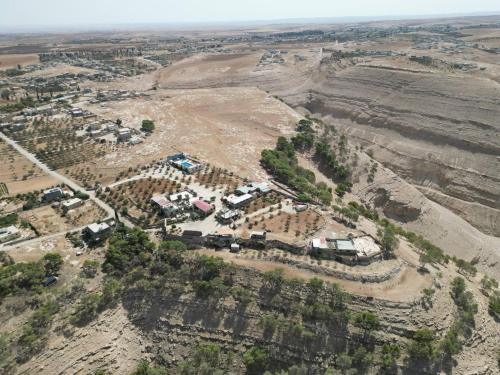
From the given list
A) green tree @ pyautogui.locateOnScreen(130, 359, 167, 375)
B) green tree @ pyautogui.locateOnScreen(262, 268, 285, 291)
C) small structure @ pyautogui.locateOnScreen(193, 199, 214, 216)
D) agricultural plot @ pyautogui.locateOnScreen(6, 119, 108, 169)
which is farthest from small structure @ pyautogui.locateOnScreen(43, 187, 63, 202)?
green tree @ pyautogui.locateOnScreen(262, 268, 285, 291)

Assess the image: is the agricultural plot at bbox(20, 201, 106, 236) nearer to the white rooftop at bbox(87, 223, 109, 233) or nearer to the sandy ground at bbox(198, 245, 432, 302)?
the white rooftop at bbox(87, 223, 109, 233)

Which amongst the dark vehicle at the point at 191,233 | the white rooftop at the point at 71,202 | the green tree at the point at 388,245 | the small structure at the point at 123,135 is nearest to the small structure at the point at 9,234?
the white rooftop at the point at 71,202

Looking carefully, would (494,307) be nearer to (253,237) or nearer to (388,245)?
(388,245)

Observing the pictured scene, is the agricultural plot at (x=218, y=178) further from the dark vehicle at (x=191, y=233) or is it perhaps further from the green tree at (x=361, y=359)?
the green tree at (x=361, y=359)

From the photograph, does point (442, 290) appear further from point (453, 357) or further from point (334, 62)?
point (334, 62)

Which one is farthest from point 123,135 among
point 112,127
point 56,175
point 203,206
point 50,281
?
point 50,281

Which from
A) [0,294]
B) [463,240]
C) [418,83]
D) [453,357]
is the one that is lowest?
[463,240]

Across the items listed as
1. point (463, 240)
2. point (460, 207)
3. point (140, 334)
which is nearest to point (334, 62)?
point (460, 207)
